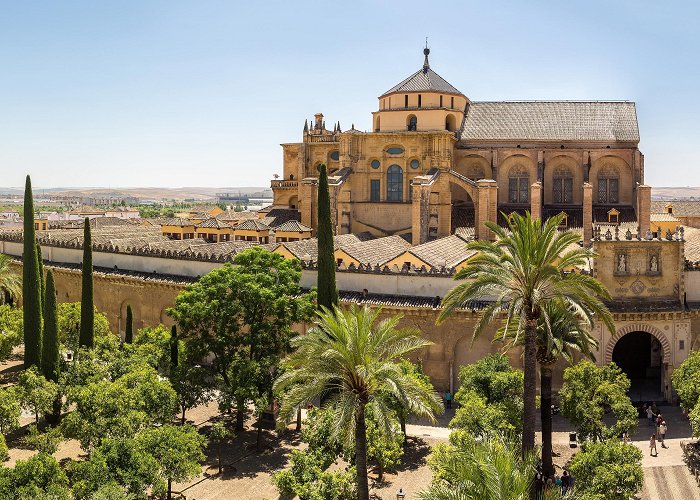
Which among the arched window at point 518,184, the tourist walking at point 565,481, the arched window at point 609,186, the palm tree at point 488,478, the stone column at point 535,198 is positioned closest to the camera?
the palm tree at point 488,478

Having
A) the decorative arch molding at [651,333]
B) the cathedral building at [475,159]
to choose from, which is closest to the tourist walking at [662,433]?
the decorative arch molding at [651,333]

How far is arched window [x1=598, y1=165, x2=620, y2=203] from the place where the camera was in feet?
155

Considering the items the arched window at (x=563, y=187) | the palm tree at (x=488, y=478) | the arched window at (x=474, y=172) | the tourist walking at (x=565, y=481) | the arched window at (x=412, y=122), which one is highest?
the arched window at (x=412, y=122)

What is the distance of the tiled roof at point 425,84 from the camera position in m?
48.6

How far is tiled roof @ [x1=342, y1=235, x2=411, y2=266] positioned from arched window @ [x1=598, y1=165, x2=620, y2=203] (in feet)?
51.2

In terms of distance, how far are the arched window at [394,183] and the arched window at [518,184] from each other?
7818mm

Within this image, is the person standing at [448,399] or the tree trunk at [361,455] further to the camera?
the person standing at [448,399]

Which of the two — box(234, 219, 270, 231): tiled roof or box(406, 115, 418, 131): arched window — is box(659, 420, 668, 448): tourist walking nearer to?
box(406, 115, 418, 131): arched window

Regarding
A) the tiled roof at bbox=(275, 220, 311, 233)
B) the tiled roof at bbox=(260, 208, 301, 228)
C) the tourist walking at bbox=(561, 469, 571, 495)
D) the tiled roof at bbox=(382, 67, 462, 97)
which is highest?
the tiled roof at bbox=(382, 67, 462, 97)

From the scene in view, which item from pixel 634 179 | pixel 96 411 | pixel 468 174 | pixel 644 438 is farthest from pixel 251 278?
pixel 634 179

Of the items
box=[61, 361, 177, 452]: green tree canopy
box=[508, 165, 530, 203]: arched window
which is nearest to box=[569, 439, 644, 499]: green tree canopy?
box=[61, 361, 177, 452]: green tree canopy

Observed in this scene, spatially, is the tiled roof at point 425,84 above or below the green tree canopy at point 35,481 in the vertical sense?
above

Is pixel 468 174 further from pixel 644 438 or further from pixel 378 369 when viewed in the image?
pixel 378 369

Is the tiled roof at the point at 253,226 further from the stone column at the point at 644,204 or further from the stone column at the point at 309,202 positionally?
the stone column at the point at 644,204
